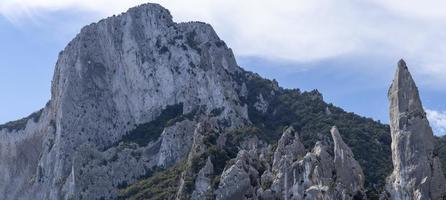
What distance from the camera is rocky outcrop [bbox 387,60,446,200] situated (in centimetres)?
5694

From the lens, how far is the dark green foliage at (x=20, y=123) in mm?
151375

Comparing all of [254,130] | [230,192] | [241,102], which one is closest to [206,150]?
[230,192]

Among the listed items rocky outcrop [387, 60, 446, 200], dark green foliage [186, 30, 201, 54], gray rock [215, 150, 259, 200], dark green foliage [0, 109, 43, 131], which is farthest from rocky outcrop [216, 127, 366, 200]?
dark green foliage [0, 109, 43, 131]

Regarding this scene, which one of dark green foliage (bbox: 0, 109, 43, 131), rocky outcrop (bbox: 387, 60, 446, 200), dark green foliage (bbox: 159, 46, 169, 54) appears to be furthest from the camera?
dark green foliage (bbox: 0, 109, 43, 131)

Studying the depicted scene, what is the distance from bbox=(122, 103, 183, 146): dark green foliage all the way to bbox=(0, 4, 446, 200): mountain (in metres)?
0.20

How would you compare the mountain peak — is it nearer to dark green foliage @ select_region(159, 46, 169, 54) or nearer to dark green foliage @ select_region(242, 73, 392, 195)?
dark green foliage @ select_region(242, 73, 392, 195)

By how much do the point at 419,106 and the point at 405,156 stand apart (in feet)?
11.4

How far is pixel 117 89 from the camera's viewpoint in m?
141

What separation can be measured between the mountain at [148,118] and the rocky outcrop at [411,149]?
33989 mm

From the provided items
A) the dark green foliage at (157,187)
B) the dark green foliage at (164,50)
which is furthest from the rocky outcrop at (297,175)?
the dark green foliage at (164,50)

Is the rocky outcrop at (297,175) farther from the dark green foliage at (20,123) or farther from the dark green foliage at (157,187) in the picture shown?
the dark green foliage at (20,123)

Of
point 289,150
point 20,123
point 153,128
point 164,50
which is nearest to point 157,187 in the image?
point 289,150

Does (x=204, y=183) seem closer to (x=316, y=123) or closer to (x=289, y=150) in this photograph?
(x=289, y=150)

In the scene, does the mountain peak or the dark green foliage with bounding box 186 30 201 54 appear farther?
the dark green foliage with bounding box 186 30 201 54
